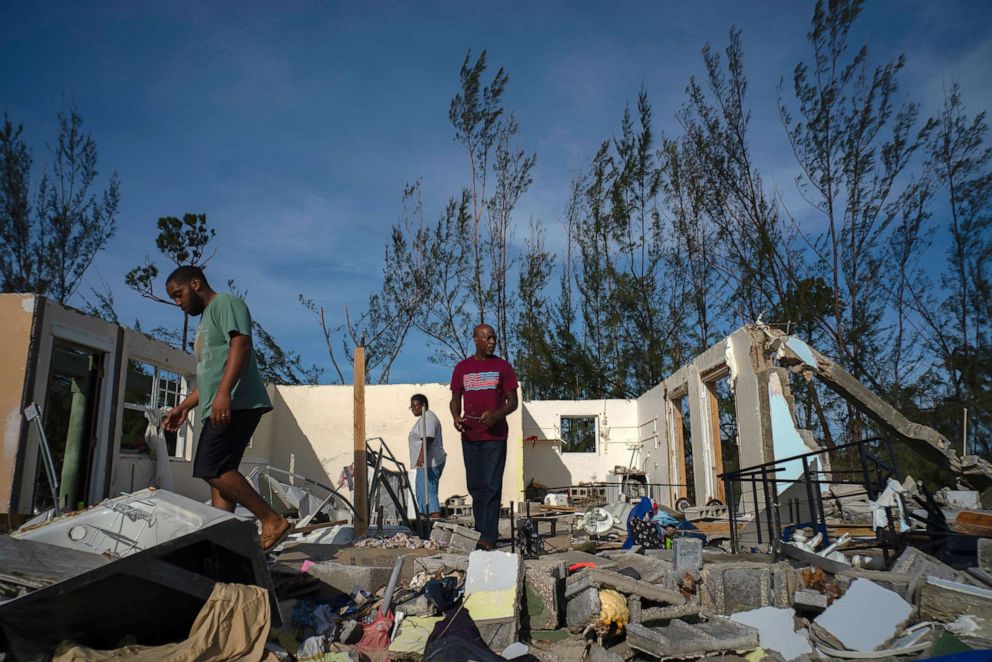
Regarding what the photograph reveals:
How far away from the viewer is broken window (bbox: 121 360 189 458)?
9873mm

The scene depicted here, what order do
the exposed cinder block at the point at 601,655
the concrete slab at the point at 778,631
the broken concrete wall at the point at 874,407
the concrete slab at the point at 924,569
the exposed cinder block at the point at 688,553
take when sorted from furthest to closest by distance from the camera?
the broken concrete wall at the point at 874,407 < the exposed cinder block at the point at 688,553 < the concrete slab at the point at 924,569 < the concrete slab at the point at 778,631 < the exposed cinder block at the point at 601,655

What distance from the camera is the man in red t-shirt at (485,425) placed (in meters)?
4.55

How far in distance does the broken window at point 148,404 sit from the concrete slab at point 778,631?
8.57m

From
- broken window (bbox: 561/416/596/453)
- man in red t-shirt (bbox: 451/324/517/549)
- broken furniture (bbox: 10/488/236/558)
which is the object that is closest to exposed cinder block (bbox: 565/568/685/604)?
man in red t-shirt (bbox: 451/324/517/549)

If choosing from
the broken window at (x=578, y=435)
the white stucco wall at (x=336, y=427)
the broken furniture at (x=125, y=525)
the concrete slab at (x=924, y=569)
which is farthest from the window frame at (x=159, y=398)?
the broken window at (x=578, y=435)

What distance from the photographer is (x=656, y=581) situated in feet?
12.7

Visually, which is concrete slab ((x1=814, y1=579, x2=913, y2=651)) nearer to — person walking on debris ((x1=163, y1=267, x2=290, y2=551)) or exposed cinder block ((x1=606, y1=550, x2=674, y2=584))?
exposed cinder block ((x1=606, y1=550, x2=674, y2=584))

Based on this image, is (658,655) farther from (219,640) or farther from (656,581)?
(219,640)

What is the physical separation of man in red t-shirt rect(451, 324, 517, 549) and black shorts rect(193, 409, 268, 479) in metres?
1.54

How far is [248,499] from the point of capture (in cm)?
322

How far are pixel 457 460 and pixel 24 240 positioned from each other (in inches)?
509

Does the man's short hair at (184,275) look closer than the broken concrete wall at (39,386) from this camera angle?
Yes

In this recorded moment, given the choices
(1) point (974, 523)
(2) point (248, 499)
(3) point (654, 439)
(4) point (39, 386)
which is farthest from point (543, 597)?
(3) point (654, 439)

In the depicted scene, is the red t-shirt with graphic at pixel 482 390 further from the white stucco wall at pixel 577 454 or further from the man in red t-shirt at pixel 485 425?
the white stucco wall at pixel 577 454
